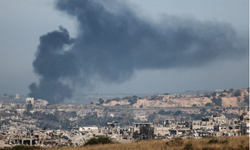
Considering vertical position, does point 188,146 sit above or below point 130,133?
below

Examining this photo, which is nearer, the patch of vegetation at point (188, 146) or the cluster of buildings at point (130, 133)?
the patch of vegetation at point (188, 146)

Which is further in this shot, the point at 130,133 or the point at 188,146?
the point at 130,133

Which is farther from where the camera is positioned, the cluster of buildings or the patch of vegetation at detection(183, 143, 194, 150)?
the cluster of buildings

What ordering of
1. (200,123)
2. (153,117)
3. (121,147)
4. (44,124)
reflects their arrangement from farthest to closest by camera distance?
(153,117)
(44,124)
(200,123)
(121,147)

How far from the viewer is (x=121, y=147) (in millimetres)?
28641

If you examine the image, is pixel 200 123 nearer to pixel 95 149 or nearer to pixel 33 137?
pixel 33 137

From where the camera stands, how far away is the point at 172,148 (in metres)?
27.1

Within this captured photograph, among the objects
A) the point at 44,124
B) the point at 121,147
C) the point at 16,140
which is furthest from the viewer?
the point at 44,124

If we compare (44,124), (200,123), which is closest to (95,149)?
(200,123)

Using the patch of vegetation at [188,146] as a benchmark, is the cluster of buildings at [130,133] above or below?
above

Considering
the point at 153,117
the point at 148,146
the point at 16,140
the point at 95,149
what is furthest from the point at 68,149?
the point at 153,117

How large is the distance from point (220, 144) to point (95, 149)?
5524 millimetres

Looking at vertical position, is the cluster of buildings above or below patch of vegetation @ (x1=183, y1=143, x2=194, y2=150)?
above

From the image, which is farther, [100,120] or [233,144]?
[100,120]
